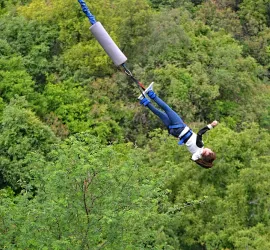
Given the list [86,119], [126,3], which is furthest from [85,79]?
[126,3]

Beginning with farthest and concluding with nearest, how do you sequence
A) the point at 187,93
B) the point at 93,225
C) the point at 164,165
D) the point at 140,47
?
the point at 140,47, the point at 187,93, the point at 164,165, the point at 93,225

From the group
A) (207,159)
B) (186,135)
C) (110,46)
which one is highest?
(110,46)

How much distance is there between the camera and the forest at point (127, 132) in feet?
38.1

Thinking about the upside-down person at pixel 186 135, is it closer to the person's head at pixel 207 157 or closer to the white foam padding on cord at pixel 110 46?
the person's head at pixel 207 157

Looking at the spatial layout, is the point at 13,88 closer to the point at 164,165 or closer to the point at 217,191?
the point at 164,165

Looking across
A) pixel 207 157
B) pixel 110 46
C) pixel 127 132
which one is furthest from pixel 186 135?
pixel 127 132

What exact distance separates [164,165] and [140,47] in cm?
818

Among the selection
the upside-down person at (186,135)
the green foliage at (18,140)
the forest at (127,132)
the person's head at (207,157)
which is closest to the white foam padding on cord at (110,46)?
the upside-down person at (186,135)

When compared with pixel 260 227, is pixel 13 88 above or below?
above

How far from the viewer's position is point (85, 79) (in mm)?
23438

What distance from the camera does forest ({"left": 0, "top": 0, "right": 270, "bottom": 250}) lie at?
11.6m

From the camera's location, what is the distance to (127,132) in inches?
897

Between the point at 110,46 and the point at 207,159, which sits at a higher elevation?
the point at 110,46

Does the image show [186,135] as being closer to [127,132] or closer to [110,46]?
[110,46]
